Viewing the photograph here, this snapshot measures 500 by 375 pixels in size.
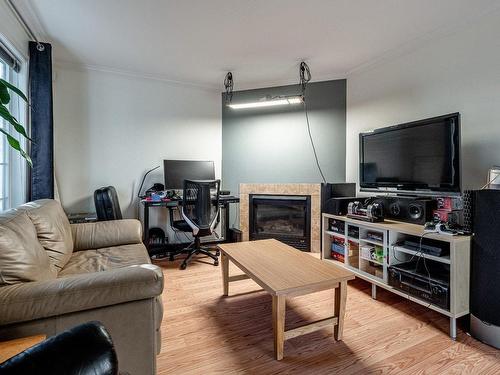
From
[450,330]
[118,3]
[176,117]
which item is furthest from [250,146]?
[450,330]

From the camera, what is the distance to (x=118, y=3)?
6.70 ft

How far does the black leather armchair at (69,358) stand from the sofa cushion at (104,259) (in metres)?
1.17

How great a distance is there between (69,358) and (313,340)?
56.4 inches

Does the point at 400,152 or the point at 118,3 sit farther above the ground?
the point at 118,3

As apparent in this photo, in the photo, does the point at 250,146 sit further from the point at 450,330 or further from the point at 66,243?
the point at 450,330

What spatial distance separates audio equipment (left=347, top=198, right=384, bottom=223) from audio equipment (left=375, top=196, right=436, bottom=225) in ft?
0.23

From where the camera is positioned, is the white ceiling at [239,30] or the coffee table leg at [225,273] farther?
the coffee table leg at [225,273]

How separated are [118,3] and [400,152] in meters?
2.58

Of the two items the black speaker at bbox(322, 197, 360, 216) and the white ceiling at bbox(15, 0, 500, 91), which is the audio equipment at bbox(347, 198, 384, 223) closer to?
the black speaker at bbox(322, 197, 360, 216)

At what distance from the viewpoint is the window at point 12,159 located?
89.9 inches

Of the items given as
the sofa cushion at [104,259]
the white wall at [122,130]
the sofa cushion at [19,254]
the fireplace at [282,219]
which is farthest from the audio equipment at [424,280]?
the white wall at [122,130]

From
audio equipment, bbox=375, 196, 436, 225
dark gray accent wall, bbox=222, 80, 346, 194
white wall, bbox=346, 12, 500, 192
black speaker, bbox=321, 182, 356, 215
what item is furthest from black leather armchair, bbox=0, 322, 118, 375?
dark gray accent wall, bbox=222, 80, 346, 194

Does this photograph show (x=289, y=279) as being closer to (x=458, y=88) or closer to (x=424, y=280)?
(x=424, y=280)

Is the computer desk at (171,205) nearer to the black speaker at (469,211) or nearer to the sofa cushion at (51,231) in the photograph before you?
the sofa cushion at (51,231)
